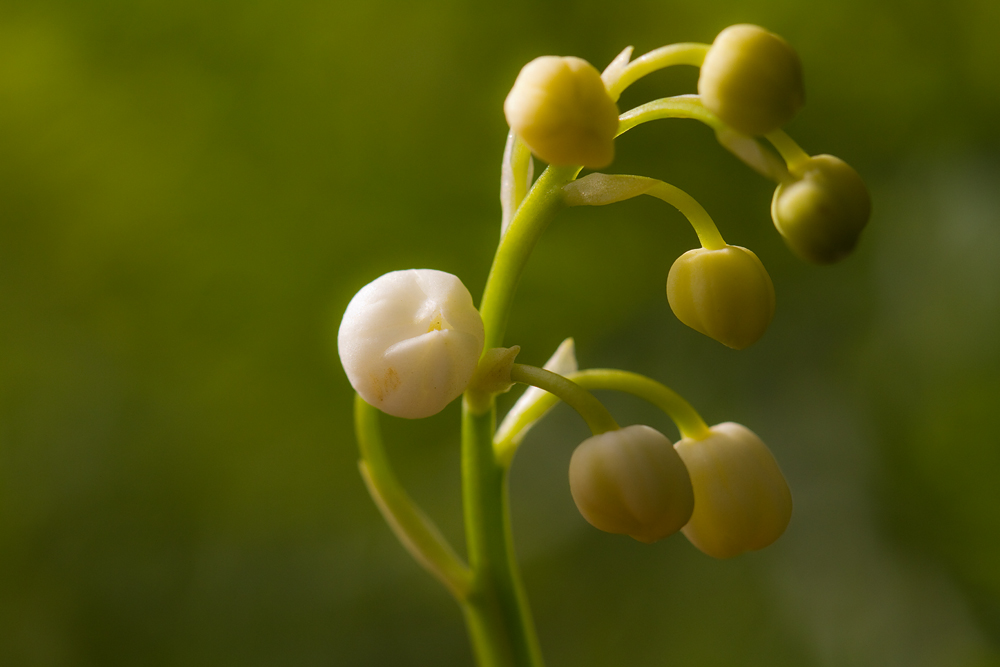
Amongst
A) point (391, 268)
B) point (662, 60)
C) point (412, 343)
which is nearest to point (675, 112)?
point (662, 60)

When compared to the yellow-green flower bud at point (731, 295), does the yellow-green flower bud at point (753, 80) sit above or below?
above

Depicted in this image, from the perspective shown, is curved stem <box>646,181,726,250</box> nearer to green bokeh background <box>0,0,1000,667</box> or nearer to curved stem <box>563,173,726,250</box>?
curved stem <box>563,173,726,250</box>

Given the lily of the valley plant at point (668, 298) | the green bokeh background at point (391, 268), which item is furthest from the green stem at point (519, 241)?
the green bokeh background at point (391, 268)

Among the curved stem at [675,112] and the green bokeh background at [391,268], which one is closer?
the curved stem at [675,112]

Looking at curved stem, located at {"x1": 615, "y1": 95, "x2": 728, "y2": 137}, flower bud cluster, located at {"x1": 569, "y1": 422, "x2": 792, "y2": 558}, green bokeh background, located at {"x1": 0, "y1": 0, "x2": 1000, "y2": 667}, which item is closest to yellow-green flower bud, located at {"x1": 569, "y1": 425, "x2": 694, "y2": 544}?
flower bud cluster, located at {"x1": 569, "y1": 422, "x2": 792, "y2": 558}

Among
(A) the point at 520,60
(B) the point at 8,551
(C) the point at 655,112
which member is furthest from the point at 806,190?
(B) the point at 8,551

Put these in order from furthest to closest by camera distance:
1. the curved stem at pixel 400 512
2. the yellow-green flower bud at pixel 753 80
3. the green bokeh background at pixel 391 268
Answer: the green bokeh background at pixel 391 268 < the curved stem at pixel 400 512 < the yellow-green flower bud at pixel 753 80

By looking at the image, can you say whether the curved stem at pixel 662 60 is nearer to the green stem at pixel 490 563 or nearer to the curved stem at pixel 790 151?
the curved stem at pixel 790 151
